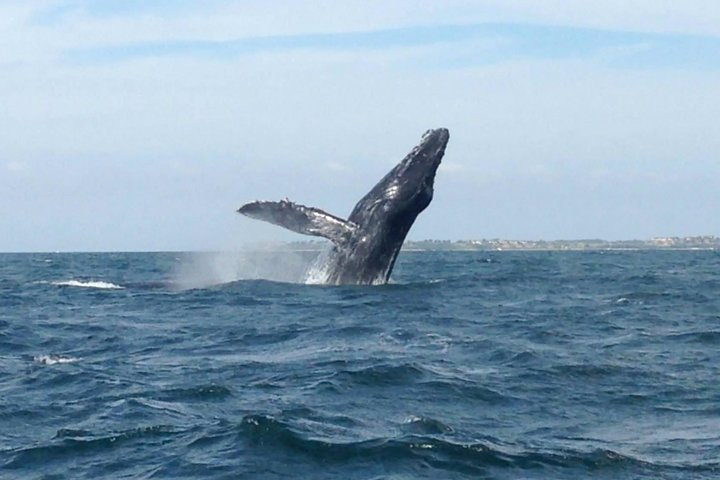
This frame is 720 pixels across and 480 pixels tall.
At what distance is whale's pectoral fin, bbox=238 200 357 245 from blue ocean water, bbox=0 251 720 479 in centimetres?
103

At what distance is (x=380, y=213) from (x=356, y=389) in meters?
8.40

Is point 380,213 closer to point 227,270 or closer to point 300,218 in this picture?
point 300,218

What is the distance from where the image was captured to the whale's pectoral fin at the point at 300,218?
18578 millimetres

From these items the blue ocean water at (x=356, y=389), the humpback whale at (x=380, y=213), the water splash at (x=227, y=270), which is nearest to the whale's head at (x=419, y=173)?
the humpback whale at (x=380, y=213)

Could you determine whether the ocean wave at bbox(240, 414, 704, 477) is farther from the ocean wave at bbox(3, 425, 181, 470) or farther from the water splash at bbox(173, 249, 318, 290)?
the water splash at bbox(173, 249, 318, 290)

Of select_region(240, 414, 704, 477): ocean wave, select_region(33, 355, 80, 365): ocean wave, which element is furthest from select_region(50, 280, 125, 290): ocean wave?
select_region(240, 414, 704, 477): ocean wave

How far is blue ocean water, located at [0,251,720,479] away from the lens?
8.17 m

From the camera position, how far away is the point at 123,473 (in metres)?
7.79

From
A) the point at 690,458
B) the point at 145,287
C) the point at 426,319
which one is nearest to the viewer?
the point at 690,458

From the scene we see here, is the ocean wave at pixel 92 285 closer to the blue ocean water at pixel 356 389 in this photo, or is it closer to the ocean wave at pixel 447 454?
the blue ocean water at pixel 356 389

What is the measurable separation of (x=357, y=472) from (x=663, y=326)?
1006cm

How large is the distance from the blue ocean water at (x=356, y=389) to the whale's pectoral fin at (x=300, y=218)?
3.39ft

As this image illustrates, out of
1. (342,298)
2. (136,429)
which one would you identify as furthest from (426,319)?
(136,429)

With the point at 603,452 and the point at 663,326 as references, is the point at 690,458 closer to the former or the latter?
the point at 603,452
